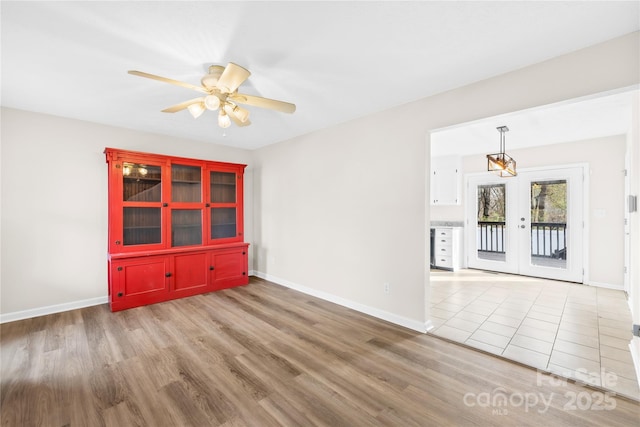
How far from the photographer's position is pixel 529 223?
17.0ft

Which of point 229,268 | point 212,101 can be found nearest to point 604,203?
point 212,101

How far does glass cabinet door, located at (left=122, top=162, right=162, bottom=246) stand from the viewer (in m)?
3.61

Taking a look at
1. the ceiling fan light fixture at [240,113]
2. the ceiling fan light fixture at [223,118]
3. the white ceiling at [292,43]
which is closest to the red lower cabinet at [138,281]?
the white ceiling at [292,43]

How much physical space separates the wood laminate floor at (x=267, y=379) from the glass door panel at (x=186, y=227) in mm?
1365

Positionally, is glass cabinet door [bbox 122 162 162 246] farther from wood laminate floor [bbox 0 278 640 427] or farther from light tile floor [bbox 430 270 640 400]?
light tile floor [bbox 430 270 640 400]

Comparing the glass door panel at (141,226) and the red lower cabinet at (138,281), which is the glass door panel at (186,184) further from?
the red lower cabinet at (138,281)

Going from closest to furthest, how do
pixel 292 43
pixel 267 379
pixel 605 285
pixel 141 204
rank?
pixel 292 43 < pixel 267 379 < pixel 141 204 < pixel 605 285

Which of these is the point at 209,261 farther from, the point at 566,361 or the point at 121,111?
the point at 566,361

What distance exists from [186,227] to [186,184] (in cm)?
67

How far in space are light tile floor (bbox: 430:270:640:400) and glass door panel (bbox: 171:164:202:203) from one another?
3.82 meters

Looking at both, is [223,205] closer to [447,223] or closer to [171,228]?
[171,228]

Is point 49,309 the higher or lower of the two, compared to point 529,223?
lower

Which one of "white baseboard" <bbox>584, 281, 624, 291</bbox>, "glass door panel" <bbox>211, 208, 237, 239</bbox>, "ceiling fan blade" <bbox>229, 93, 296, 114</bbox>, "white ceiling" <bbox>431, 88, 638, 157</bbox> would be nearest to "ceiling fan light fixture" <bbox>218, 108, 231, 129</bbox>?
"ceiling fan blade" <bbox>229, 93, 296, 114</bbox>

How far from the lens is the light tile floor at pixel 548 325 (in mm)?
2176
